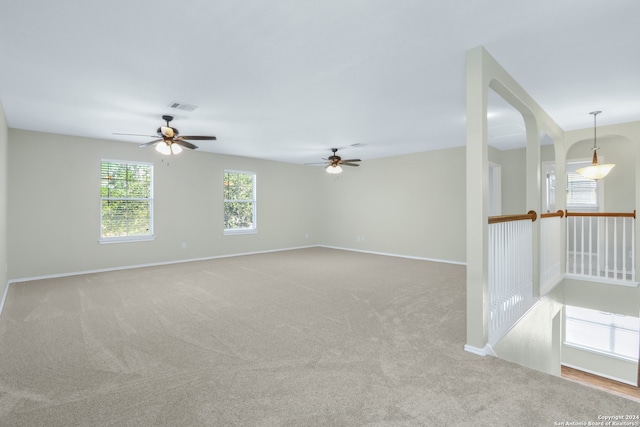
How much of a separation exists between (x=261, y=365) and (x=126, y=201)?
509 centimetres

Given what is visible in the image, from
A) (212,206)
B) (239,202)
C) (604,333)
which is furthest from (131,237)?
(604,333)

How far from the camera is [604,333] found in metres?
5.85

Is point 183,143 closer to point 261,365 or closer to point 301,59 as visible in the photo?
point 301,59

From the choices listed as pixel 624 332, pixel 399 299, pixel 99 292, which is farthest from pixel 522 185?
pixel 99 292

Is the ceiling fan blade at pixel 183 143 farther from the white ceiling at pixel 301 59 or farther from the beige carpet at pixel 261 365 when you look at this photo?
the beige carpet at pixel 261 365

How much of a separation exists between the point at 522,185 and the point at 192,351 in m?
6.80

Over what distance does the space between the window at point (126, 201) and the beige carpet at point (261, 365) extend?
173 cm

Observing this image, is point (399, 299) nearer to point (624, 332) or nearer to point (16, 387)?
point (16, 387)

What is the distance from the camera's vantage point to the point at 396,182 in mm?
7711

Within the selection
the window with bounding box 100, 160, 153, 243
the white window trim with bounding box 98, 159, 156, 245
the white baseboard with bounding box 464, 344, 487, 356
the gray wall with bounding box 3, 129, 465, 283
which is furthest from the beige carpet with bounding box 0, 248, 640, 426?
the window with bounding box 100, 160, 153, 243

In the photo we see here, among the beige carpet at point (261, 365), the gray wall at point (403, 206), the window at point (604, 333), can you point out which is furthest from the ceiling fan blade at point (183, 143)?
the window at point (604, 333)

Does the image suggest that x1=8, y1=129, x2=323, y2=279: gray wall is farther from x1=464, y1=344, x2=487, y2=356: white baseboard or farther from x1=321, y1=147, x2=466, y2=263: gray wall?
x1=464, y1=344, x2=487, y2=356: white baseboard

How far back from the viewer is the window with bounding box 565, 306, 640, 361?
557cm

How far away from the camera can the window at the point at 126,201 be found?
585 cm
